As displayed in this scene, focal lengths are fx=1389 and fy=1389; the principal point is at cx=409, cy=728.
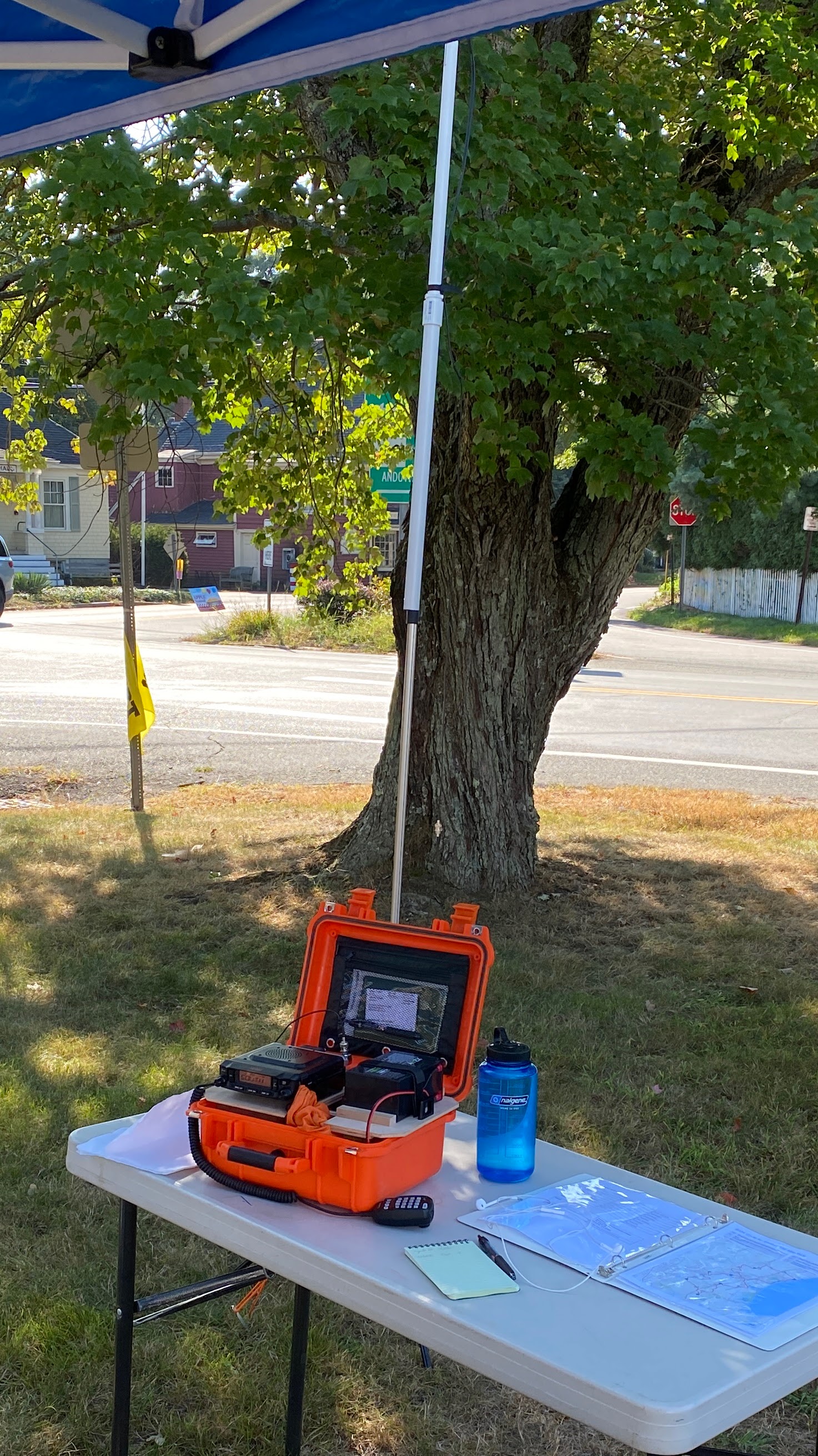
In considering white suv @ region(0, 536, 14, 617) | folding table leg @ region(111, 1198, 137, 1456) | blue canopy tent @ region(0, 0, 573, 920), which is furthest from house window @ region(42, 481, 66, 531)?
folding table leg @ region(111, 1198, 137, 1456)

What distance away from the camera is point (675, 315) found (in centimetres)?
640

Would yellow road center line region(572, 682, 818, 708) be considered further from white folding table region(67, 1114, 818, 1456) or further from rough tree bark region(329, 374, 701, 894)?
white folding table region(67, 1114, 818, 1456)

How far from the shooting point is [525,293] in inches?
225

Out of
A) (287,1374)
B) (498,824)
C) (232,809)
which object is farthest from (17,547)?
(287,1374)

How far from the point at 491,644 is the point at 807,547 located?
2957 centimetres

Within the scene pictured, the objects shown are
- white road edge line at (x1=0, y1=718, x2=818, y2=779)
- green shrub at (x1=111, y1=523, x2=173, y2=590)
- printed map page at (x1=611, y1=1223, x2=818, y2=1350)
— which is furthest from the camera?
green shrub at (x1=111, y1=523, x2=173, y2=590)

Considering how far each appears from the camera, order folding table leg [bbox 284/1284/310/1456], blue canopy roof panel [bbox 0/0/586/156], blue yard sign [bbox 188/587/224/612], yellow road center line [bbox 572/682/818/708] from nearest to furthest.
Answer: blue canopy roof panel [bbox 0/0/586/156], folding table leg [bbox 284/1284/310/1456], yellow road center line [bbox 572/682/818/708], blue yard sign [bbox 188/587/224/612]

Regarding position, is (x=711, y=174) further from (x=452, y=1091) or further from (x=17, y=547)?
(x=17, y=547)

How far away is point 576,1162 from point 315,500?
7.54m

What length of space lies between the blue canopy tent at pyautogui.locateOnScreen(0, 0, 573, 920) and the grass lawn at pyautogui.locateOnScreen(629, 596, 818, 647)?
30952 millimetres

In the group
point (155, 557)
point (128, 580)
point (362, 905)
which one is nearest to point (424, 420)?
point (362, 905)

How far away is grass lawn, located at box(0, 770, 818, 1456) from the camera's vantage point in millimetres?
3332

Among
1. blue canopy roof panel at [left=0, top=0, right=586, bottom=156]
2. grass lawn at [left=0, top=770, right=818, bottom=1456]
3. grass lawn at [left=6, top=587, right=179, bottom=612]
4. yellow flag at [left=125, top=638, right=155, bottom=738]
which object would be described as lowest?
grass lawn at [left=6, top=587, right=179, bottom=612]

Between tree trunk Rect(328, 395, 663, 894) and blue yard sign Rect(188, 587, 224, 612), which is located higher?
tree trunk Rect(328, 395, 663, 894)
